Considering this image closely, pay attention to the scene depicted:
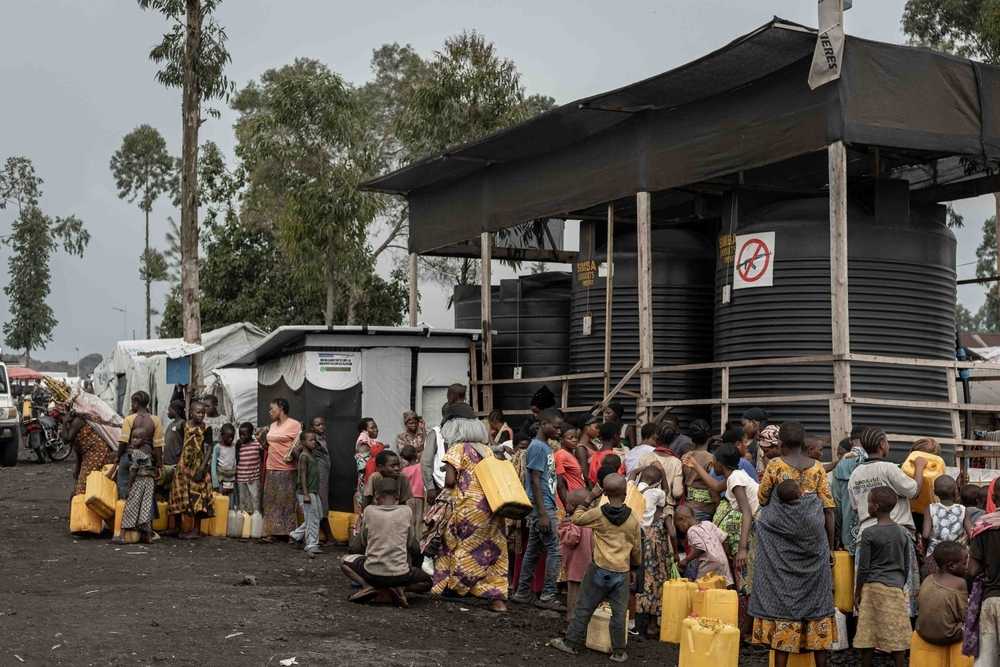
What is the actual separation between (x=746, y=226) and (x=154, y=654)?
9202 millimetres

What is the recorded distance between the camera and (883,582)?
8461 mm

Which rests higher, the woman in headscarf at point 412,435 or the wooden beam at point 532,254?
the wooden beam at point 532,254

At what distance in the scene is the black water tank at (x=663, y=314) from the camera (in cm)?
1694

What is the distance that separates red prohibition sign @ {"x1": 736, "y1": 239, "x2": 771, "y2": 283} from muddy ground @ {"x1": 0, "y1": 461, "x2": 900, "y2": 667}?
5.72 metres

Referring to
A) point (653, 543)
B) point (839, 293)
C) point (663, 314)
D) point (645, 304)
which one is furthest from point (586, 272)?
point (653, 543)

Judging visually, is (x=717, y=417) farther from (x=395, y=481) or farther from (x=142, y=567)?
(x=142, y=567)

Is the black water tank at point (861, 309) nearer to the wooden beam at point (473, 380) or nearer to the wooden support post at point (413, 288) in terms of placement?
the wooden beam at point (473, 380)

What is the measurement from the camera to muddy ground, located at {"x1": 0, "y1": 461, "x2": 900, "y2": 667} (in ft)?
27.0

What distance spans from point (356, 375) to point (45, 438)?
1492 cm

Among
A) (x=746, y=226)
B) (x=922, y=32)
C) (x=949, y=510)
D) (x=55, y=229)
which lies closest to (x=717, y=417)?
(x=746, y=226)

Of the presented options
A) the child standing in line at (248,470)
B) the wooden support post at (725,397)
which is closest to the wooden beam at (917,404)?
the wooden support post at (725,397)

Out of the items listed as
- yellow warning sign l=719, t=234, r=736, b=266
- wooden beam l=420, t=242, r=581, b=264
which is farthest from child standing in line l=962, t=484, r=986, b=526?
wooden beam l=420, t=242, r=581, b=264

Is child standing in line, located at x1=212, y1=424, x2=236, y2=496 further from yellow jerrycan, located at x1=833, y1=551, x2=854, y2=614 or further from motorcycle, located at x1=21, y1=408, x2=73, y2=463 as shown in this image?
motorcycle, located at x1=21, y1=408, x2=73, y2=463

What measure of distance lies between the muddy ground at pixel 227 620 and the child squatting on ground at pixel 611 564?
226 millimetres
